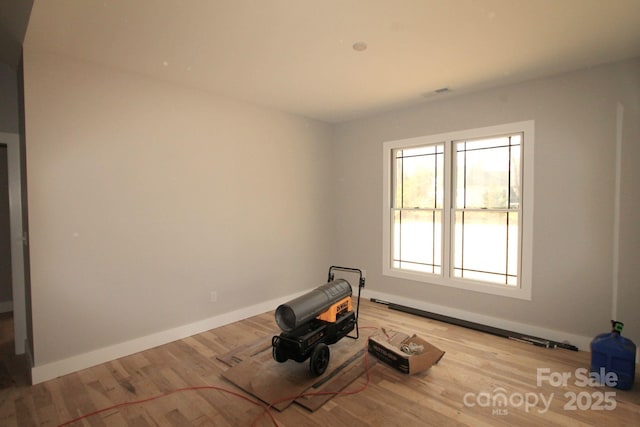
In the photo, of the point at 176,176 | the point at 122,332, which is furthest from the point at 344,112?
the point at 122,332

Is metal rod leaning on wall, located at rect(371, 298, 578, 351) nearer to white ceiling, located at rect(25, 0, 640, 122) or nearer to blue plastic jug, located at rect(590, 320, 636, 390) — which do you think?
blue plastic jug, located at rect(590, 320, 636, 390)

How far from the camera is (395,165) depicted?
4.73 meters

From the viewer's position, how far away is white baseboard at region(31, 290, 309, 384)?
106 inches

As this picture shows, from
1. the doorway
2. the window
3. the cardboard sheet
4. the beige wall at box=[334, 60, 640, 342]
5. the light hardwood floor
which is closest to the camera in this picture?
the light hardwood floor

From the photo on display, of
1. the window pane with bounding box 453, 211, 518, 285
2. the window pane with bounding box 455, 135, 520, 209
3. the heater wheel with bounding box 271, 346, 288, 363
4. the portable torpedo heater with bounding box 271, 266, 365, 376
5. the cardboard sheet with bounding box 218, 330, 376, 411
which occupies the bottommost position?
the cardboard sheet with bounding box 218, 330, 376, 411

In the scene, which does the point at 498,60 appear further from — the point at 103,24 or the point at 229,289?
the point at 229,289

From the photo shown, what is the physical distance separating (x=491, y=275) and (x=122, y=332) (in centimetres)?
411

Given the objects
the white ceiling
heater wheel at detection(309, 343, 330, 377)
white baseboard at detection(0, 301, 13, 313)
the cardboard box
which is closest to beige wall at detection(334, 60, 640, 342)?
the white ceiling

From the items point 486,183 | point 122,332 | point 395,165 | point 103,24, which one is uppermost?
point 103,24

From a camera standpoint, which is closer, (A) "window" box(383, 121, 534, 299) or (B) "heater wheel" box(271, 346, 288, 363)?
(B) "heater wheel" box(271, 346, 288, 363)

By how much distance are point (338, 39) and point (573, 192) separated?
2758mm

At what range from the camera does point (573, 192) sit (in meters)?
3.22

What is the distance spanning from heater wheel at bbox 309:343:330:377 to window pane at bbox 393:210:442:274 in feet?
7.22

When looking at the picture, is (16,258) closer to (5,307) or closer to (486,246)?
(5,307)
